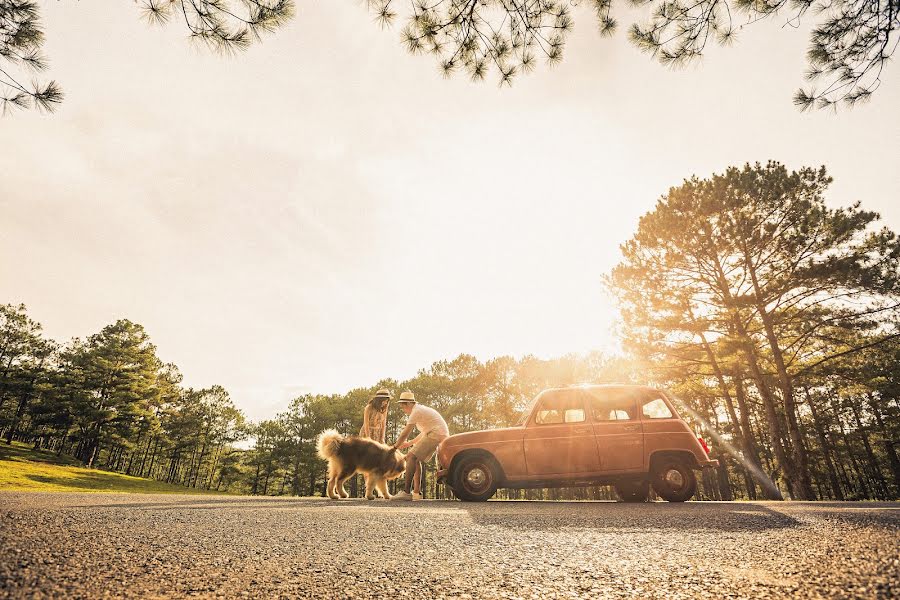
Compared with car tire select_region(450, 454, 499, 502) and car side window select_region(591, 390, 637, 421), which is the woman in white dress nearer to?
car tire select_region(450, 454, 499, 502)

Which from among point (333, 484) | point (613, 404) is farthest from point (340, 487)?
point (613, 404)

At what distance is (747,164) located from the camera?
15.3 m

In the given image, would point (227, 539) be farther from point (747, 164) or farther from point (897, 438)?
point (897, 438)

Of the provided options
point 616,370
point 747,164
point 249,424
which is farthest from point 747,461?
point 249,424

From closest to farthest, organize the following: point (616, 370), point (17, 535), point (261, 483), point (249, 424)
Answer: point (17, 535) → point (616, 370) → point (249, 424) → point (261, 483)

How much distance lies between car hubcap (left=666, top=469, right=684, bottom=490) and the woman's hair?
6.11m

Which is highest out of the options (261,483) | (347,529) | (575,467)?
(575,467)

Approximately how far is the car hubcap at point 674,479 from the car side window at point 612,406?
1.07m

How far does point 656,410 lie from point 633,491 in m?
1.77

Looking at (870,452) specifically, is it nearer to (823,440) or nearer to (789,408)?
(823,440)

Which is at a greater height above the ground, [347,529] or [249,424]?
[249,424]

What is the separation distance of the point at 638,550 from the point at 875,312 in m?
18.1

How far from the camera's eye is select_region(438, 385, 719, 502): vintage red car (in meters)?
6.53

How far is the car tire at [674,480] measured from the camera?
20.9ft
